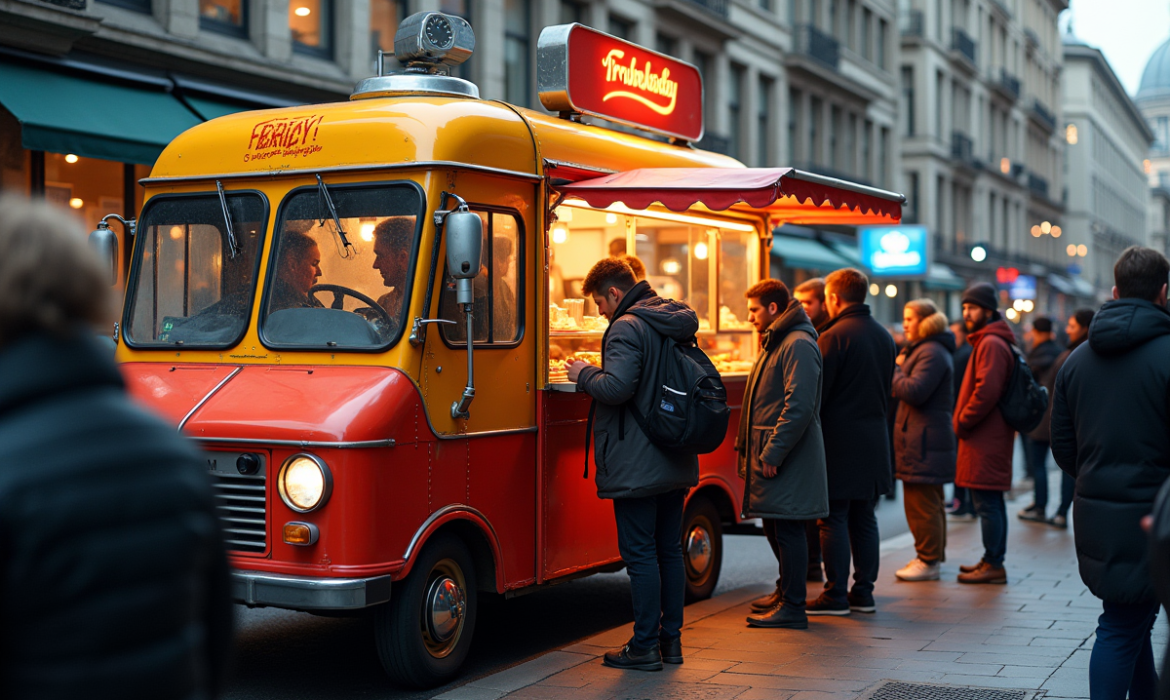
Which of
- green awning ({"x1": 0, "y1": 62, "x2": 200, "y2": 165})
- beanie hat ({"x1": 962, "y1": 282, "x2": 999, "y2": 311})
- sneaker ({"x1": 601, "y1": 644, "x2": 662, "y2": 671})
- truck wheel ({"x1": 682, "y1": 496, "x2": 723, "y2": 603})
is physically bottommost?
sneaker ({"x1": 601, "y1": 644, "x2": 662, "y2": 671})

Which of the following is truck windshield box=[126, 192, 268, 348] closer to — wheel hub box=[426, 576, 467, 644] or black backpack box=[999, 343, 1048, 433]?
wheel hub box=[426, 576, 467, 644]

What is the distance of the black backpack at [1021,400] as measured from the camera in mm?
9117

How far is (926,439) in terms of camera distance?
889 cm

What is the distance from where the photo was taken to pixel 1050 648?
22.5ft

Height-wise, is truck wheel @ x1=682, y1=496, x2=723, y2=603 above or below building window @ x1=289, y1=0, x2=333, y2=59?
below

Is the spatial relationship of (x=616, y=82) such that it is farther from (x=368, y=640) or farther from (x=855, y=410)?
(x=368, y=640)

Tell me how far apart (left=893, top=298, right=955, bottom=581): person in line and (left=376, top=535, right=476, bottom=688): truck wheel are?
149 inches

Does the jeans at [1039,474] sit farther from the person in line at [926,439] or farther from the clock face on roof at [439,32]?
the clock face on roof at [439,32]

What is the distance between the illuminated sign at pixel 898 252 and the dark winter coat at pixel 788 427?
8.95 m

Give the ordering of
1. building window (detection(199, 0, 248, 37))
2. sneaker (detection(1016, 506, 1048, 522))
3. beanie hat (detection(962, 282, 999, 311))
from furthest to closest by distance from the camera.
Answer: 1. building window (detection(199, 0, 248, 37))
2. sneaker (detection(1016, 506, 1048, 522))
3. beanie hat (detection(962, 282, 999, 311))

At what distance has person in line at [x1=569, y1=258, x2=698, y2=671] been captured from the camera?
632 cm

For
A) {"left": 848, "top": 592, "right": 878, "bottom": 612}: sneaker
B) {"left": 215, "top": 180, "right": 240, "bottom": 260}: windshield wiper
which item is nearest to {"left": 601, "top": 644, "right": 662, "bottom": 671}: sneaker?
{"left": 848, "top": 592, "right": 878, "bottom": 612}: sneaker

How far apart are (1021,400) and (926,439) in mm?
848

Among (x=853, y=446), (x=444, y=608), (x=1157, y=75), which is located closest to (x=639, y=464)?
(x=444, y=608)
